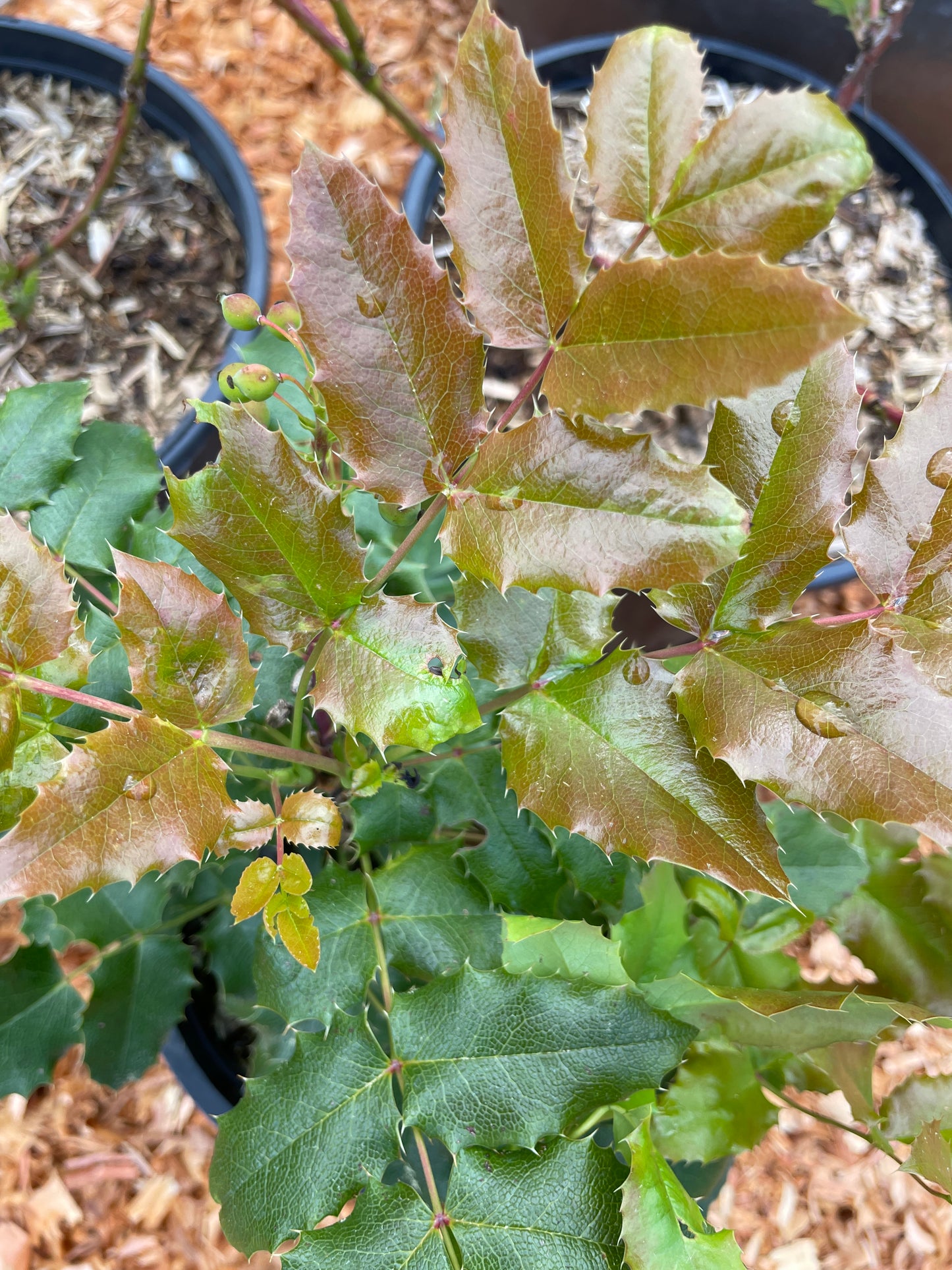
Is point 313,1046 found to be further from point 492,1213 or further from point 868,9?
point 868,9

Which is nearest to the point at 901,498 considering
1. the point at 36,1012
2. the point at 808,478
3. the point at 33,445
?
the point at 808,478

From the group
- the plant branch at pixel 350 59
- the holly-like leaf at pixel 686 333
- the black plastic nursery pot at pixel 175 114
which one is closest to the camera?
the holly-like leaf at pixel 686 333

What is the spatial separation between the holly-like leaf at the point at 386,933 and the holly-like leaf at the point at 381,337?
0.94 ft

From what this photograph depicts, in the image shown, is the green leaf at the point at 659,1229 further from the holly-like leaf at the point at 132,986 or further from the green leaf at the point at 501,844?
the holly-like leaf at the point at 132,986

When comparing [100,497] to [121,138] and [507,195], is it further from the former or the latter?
[121,138]

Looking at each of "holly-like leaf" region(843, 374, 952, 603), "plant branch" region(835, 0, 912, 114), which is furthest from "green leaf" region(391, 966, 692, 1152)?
"plant branch" region(835, 0, 912, 114)

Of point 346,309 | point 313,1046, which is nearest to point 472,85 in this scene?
point 346,309

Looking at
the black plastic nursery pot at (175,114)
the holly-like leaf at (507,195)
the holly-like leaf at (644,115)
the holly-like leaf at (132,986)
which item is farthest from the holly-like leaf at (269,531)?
the black plastic nursery pot at (175,114)

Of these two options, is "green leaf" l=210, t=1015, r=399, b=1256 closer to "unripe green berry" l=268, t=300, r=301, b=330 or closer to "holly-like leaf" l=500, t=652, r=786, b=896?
"holly-like leaf" l=500, t=652, r=786, b=896

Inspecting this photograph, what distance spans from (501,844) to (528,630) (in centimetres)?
16

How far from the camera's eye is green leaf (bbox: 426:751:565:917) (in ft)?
2.14

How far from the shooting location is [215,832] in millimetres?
474

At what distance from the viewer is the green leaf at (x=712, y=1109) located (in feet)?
1.99

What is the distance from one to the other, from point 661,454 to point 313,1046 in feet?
1.34
